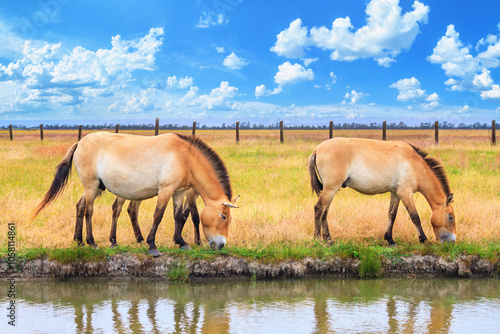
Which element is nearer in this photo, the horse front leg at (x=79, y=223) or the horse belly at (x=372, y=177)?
the horse front leg at (x=79, y=223)

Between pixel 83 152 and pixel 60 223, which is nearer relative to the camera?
pixel 83 152

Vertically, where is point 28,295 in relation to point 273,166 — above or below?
below

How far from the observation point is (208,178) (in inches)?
314

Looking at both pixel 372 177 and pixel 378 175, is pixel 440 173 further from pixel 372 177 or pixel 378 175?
pixel 372 177

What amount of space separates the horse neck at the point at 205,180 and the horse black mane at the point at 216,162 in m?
0.09

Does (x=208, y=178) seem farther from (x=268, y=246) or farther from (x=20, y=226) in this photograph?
(x=20, y=226)

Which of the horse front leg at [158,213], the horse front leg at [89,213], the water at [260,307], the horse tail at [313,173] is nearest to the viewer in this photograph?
the water at [260,307]

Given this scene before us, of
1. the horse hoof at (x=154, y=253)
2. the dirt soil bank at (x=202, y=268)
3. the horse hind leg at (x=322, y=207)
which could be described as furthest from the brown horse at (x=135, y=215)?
the horse hind leg at (x=322, y=207)

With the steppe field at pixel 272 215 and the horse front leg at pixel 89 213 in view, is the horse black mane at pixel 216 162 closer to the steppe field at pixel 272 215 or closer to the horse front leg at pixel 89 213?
the steppe field at pixel 272 215

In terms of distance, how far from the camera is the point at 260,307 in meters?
6.07

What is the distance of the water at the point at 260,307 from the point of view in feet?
17.6

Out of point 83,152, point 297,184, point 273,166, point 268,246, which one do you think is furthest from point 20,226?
point 273,166

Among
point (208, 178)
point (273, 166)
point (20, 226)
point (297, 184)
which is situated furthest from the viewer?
point (273, 166)

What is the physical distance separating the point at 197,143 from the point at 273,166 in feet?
38.1
